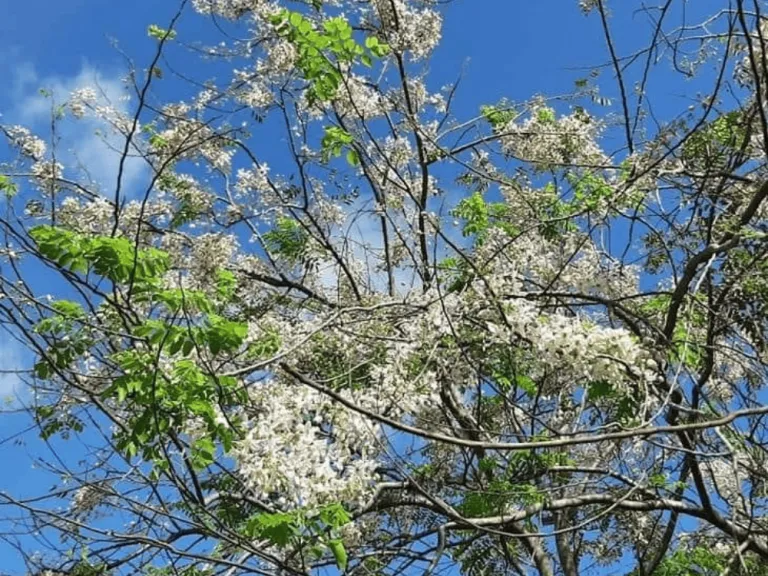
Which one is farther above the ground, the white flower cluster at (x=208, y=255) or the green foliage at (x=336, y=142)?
the white flower cluster at (x=208, y=255)

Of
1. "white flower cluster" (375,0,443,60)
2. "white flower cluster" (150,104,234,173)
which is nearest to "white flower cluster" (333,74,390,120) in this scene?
"white flower cluster" (375,0,443,60)

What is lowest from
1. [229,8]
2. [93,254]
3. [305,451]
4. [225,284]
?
[305,451]

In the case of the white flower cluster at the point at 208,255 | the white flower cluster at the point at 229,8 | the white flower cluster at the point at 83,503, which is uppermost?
the white flower cluster at the point at 229,8

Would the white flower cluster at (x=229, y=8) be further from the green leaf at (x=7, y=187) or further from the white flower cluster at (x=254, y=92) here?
the green leaf at (x=7, y=187)

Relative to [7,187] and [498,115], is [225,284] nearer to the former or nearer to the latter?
[7,187]

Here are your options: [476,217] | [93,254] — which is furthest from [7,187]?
[476,217]

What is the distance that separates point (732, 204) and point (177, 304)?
3.23 metres

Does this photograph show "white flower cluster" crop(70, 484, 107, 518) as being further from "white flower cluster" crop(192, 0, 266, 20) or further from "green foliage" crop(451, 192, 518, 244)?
"white flower cluster" crop(192, 0, 266, 20)

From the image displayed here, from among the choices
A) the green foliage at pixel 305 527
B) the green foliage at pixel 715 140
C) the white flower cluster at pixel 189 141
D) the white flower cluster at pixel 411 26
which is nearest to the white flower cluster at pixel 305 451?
the green foliage at pixel 305 527

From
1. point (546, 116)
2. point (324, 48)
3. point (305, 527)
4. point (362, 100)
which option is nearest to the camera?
point (305, 527)

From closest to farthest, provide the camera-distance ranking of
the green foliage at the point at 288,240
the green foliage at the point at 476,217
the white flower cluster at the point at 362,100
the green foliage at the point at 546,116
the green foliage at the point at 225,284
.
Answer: the green foliage at the point at 225,284 → the green foliage at the point at 476,217 → the white flower cluster at the point at 362,100 → the green foliage at the point at 288,240 → the green foliage at the point at 546,116

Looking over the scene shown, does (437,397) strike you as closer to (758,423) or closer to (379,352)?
(379,352)

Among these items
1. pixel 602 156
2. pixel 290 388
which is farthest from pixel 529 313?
pixel 602 156

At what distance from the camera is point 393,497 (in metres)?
5.68
